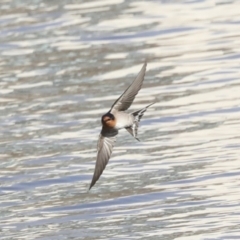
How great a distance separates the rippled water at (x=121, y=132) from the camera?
7684 mm

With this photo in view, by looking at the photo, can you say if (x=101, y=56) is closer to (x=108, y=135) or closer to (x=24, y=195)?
(x=24, y=195)

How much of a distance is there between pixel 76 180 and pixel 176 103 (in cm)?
190

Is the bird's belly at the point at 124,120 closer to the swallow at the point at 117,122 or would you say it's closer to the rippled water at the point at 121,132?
the swallow at the point at 117,122

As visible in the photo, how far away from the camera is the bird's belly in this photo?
20.1ft

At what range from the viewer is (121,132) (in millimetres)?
10047

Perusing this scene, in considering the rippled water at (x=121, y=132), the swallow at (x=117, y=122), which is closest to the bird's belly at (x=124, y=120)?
the swallow at (x=117, y=122)

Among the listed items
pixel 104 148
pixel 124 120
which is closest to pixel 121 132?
pixel 104 148

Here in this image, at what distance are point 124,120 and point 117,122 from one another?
0.18ft

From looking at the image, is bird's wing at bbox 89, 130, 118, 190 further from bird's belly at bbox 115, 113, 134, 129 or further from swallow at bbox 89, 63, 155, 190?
bird's belly at bbox 115, 113, 134, 129

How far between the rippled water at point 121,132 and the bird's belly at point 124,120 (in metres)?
1.11

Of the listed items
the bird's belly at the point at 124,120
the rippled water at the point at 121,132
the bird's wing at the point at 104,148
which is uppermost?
the bird's belly at the point at 124,120

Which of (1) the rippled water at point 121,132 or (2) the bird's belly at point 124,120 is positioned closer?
(2) the bird's belly at point 124,120

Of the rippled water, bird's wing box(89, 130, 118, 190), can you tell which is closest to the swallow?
bird's wing box(89, 130, 118, 190)

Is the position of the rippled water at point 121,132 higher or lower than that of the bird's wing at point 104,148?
lower
